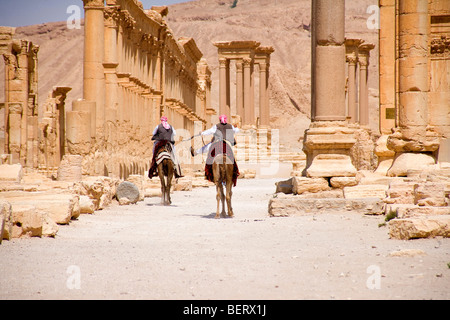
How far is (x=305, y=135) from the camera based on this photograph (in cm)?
1410

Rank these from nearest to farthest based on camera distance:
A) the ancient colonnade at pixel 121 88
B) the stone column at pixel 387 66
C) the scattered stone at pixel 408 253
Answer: the scattered stone at pixel 408 253
the stone column at pixel 387 66
the ancient colonnade at pixel 121 88

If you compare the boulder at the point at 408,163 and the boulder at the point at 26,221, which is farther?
the boulder at the point at 408,163

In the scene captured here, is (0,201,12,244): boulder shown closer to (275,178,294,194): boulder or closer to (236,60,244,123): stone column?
(275,178,294,194): boulder

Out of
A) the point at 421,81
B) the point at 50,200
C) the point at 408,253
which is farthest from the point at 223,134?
the point at 408,253

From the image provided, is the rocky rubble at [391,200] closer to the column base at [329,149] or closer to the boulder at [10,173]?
the column base at [329,149]

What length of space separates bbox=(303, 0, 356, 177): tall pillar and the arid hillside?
64309 mm

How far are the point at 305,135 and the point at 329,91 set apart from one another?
111 centimetres

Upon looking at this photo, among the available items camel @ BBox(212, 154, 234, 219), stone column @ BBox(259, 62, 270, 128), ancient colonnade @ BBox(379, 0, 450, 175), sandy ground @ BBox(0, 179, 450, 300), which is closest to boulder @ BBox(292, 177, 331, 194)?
camel @ BBox(212, 154, 234, 219)

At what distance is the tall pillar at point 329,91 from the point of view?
44.0ft

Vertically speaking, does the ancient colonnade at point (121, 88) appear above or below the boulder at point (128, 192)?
above

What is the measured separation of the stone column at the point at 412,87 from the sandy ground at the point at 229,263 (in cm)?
440

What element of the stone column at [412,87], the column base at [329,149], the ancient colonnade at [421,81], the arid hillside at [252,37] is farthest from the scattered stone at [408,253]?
the arid hillside at [252,37]

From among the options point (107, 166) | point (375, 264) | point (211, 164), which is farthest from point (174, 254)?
point (107, 166)
